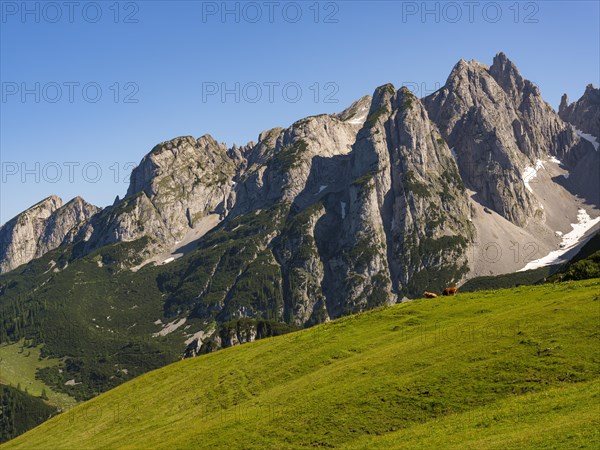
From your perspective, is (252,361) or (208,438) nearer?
(208,438)

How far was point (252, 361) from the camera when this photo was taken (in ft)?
266

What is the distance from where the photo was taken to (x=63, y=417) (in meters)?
88.9

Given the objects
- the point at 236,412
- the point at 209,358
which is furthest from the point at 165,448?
the point at 209,358

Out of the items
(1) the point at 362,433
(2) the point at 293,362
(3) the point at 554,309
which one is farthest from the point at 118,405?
(3) the point at 554,309

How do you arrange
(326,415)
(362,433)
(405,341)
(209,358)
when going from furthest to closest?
1. (209,358)
2. (405,341)
3. (326,415)
4. (362,433)

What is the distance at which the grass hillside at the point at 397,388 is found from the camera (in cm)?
4659

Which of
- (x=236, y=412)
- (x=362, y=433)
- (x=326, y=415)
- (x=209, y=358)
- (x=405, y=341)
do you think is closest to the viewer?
(x=362, y=433)

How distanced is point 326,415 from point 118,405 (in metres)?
38.9

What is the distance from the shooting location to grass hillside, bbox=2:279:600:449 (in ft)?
153

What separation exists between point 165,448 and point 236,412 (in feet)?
30.0

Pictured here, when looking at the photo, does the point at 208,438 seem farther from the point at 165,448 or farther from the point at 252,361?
the point at 252,361

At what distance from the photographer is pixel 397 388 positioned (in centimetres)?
5662

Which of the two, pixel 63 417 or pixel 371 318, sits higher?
pixel 371 318

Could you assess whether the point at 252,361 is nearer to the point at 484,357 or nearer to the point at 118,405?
the point at 118,405
